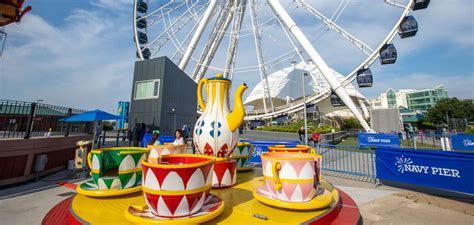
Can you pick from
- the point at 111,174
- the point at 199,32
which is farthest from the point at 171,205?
the point at 199,32

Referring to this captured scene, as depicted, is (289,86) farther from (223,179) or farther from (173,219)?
(173,219)

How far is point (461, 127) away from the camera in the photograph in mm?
25812

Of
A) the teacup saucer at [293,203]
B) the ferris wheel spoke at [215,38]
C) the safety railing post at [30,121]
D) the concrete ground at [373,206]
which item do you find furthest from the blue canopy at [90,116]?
the ferris wheel spoke at [215,38]

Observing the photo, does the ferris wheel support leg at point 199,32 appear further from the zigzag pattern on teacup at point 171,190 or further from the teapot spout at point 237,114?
the zigzag pattern on teacup at point 171,190

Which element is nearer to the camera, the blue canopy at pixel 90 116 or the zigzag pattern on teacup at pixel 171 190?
the zigzag pattern on teacup at pixel 171 190

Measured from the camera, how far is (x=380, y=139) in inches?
521

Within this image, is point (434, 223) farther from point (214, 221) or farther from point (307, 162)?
point (214, 221)

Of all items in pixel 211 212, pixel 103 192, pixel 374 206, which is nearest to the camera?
pixel 211 212

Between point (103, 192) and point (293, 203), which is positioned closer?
point (293, 203)

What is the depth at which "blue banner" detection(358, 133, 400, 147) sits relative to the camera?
12.6 m

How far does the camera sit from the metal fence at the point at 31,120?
5.68 m

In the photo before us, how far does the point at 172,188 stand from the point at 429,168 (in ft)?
19.3

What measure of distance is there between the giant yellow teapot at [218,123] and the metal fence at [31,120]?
5.75 m

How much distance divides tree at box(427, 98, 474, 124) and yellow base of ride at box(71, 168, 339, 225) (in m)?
56.7
